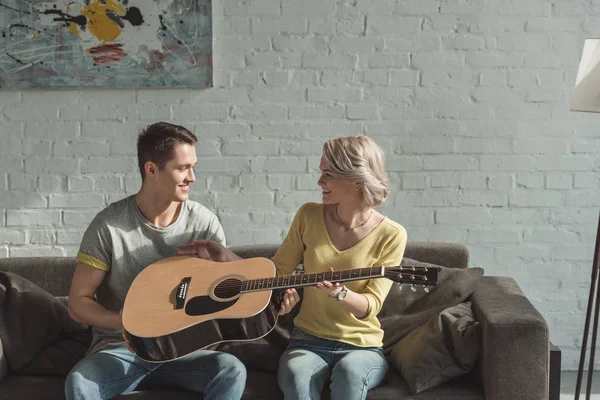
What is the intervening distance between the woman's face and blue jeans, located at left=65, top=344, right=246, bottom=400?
1.93 ft

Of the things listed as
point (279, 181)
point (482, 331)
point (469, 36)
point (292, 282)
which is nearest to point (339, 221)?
point (292, 282)

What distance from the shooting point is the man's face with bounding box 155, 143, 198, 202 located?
105 inches

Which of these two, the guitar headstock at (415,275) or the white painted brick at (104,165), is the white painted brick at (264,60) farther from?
the guitar headstock at (415,275)

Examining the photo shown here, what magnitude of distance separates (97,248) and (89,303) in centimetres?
18

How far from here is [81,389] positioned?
8.01 ft

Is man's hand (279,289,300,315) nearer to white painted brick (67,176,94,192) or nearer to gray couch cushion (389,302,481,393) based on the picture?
gray couch cushion (389,302,481,393)

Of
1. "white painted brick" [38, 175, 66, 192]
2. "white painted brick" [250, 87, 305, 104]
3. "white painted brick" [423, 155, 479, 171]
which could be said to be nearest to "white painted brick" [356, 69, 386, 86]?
"white painted brick" [250, 87, 305, 104]

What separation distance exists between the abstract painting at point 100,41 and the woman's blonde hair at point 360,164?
3.73 feet

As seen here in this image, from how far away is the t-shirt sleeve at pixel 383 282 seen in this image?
2.55 m

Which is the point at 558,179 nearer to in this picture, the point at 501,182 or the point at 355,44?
the point at 501,182

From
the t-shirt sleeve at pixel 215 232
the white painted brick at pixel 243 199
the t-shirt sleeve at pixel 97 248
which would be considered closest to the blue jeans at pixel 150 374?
the t-shirt sleeve at pixel 97 248

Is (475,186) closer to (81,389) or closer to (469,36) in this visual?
(469,36)

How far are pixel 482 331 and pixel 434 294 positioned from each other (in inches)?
13.3

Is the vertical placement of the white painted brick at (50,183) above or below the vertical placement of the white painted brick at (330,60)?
below
